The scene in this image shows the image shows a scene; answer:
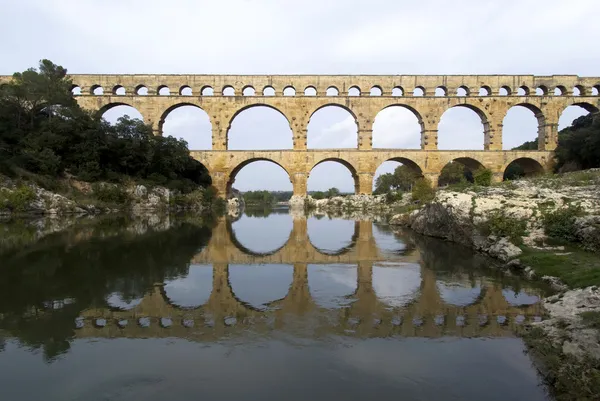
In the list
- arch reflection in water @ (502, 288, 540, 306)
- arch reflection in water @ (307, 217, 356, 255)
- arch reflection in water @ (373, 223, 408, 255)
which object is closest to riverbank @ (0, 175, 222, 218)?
arch reflection in water @ (307, 217, 356, 255)

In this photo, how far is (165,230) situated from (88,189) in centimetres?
1561

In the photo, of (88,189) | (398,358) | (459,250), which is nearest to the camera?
(398,358)

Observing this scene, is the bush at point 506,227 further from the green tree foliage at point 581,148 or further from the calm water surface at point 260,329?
the green tree foliage at point 581,148

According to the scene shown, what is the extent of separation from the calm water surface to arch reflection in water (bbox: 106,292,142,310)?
0.09 feet

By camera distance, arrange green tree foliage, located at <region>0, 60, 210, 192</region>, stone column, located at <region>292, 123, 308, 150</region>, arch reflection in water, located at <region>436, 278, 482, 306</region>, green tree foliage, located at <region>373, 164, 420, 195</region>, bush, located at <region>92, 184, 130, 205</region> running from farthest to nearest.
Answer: green tree foliage, located at <region>373, 164, 420, 195</region>
stone column, located at <region>292, 123, 308, 150</region>
bush, located at <region>92, 184, 130, 205</region>
green tree foliage, located at <region>0, 60, 210, 192</region>
arch reflection in water, located at <region>436, 278, 482, 306</region>

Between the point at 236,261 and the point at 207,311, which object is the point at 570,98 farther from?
the point at 207,311

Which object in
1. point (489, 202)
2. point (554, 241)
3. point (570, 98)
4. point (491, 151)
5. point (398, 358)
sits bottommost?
point (398, 358)

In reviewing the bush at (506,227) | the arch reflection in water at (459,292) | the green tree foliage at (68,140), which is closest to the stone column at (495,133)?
the green tree foliage at (68,140)

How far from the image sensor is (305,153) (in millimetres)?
34906

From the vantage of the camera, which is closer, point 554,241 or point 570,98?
point 554,241

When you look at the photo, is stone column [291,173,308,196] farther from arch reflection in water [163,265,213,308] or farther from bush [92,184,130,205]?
arch reflection in water [163,265,213,308]

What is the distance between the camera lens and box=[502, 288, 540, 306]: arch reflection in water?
6.19 meters

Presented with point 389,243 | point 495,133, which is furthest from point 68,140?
point 495,133

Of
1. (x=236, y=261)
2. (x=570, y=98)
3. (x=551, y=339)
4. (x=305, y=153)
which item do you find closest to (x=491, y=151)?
(x=570, y=98)
